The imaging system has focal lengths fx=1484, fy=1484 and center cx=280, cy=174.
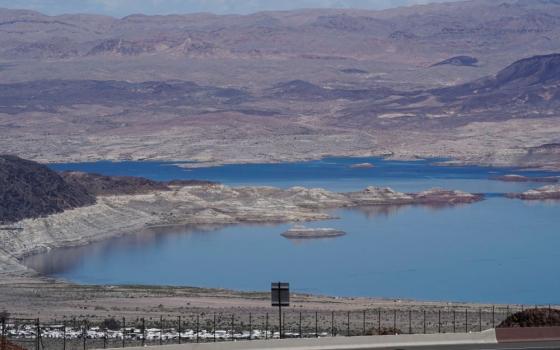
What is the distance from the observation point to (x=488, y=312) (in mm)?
33469

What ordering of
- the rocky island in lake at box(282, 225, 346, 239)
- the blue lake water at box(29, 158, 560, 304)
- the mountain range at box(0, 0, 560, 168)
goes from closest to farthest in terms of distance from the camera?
the blue lake water at box(29, 158, 560, 304) < the rocky island in lake at box(282, 225, 346, 239) < the mountain range at box(0, 0, 560, 168)

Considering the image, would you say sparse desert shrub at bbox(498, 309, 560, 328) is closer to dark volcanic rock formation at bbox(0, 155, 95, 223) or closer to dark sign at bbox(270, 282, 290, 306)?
dark sign at bbox(270, 282, 290, 306)

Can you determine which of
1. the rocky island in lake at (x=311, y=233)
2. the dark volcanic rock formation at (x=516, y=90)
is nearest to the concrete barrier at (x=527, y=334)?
the rocky island in lake at (x=311, y=233)

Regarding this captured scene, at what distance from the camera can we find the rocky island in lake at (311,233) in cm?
5962

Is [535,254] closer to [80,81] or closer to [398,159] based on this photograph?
[398,159]

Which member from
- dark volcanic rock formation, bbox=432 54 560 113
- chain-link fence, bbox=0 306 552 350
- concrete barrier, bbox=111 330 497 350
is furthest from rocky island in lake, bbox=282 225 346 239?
dark volcanic rock formation, bbox=432 54 560 113

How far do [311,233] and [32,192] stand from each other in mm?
11244

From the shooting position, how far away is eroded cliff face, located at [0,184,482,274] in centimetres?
5425

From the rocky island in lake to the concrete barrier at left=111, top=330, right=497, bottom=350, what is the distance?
127 feet

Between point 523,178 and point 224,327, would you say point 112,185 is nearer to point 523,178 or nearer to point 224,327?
point 523,178

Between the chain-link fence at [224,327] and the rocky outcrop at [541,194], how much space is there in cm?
4349

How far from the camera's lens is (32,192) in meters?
57.8

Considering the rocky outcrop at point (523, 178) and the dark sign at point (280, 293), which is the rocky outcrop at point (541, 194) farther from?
the dark sign at point (280, 293)

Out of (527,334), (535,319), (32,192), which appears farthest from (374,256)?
(527,334)
